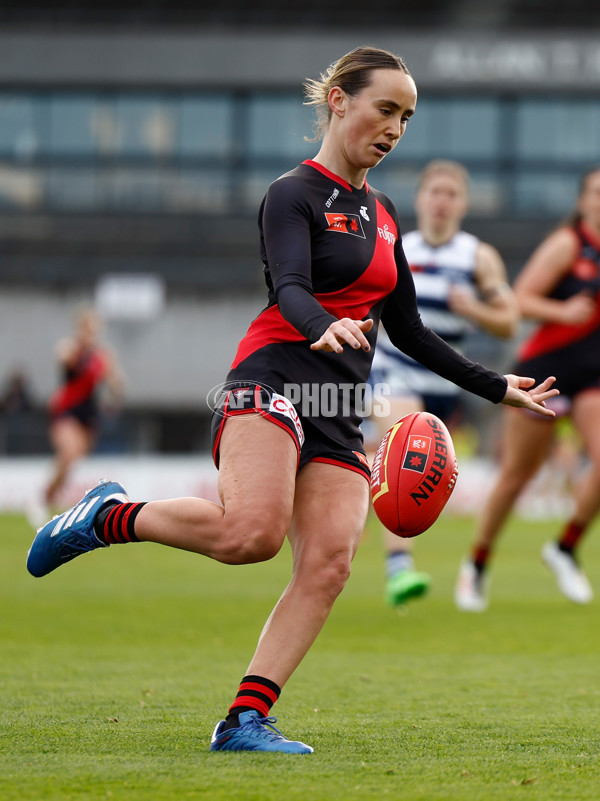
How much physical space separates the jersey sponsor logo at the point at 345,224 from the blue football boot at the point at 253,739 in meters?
1.47

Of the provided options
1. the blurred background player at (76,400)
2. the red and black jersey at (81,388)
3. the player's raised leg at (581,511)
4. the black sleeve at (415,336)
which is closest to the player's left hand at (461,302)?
the player's raised leg at (581,511)

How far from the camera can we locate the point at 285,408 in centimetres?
361

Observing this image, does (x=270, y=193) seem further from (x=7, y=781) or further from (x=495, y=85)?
(x=495, y=85)

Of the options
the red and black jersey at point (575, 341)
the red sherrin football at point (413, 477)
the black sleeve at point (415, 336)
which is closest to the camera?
the red sherrin football at point (413, 477)

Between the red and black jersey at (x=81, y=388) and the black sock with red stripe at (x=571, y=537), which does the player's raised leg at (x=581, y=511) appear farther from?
the red and black jersey at (x=81, y=388)

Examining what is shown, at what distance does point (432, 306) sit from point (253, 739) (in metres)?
4.65

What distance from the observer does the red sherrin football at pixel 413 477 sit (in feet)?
12.7

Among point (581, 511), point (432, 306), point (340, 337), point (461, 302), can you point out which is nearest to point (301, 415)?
point (340, 337)

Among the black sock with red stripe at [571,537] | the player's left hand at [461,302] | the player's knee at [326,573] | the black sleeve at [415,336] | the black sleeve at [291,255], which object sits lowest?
the black sock with red stripe at [571,537]

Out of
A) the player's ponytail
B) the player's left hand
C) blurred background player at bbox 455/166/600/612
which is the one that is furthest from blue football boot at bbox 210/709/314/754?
blurred background player at bbox 455/166/600/612

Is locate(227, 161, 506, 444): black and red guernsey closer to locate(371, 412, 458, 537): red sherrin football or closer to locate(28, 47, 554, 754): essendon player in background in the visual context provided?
locate(28, 47, 554, 754): essendon player in background

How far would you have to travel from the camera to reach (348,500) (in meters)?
3.72

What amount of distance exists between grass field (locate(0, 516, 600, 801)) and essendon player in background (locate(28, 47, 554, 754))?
35 centimetres

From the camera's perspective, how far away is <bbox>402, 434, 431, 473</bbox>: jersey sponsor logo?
391 centimetres
